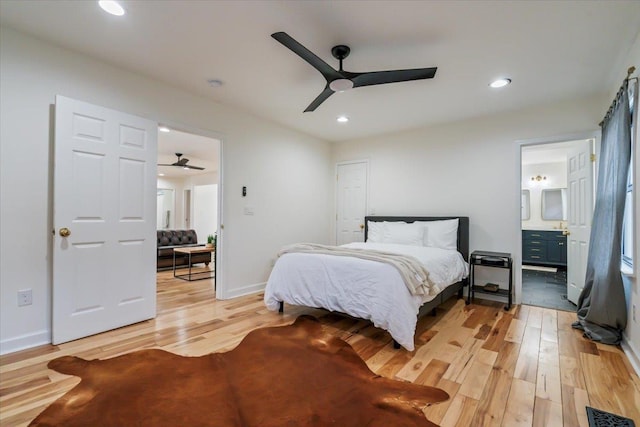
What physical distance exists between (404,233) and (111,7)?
3955 millimetres

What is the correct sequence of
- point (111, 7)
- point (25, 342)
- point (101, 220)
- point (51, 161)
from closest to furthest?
point (111, 7) → point (25, 342) → point (51, 161) → point (101, 220)

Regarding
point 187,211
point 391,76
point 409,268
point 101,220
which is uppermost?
point 391,76

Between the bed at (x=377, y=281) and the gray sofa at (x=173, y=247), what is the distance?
10.7 ft

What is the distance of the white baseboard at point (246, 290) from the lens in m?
4.01

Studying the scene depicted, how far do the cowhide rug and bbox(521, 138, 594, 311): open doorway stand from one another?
10.4ft

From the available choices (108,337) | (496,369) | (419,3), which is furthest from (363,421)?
(419,3)

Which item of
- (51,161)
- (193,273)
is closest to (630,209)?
(51,161)

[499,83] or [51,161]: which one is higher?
[499,83]

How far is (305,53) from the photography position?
2143mm

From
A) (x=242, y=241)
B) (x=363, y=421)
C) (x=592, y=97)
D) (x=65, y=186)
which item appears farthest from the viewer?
(x=242, y=241)

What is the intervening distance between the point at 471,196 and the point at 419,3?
9.81 ft

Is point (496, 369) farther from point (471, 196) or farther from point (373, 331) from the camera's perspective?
point (471, 196)

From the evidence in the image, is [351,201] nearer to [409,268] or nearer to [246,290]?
[246,290]

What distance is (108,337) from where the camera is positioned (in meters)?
2.70
